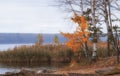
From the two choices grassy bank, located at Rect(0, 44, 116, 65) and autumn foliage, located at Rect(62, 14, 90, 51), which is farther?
grassy bank, located at Rect(0, 44, 116, 65)

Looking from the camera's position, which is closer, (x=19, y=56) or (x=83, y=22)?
(x=83, y=22)

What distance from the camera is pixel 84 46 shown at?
38.4 metres

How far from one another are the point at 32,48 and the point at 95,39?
17.3 metres

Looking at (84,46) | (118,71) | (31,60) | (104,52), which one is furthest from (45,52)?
(118,71)

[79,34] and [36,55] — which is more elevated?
[79,34]

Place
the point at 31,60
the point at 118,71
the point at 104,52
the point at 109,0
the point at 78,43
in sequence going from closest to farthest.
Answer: the point at 118,71 < the point at 109,0 < the point at 78,43 < the point at 104,52 < the point at 31,60

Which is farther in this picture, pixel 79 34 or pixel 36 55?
pixel 36 55

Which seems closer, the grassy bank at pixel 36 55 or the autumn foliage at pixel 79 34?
the autumn foliage at pixel 79 34

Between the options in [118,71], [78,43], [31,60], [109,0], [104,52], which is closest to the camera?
[118,71]

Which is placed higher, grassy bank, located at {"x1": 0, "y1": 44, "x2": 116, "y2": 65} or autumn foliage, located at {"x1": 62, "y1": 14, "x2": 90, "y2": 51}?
autumn foliage, located at {"x1": 62, "y1": 14, "x2": 90, "y2": 51}

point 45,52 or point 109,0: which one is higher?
point 109,0

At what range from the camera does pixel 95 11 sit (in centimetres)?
3662

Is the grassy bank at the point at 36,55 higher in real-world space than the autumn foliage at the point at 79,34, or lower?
lower

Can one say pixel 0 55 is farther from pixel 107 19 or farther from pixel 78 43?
pixel 107 19
